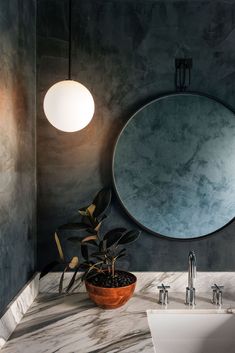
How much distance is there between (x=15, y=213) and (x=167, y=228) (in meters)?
0.75

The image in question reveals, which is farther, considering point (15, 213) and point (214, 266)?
point (214, 266)

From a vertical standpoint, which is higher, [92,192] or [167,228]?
[92,192]

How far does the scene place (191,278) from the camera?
65.6 inches

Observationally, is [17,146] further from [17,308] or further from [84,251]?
[17,308]

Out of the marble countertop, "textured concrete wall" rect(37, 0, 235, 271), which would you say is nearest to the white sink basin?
the marble countertop

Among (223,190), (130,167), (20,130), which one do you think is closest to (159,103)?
(130,167)

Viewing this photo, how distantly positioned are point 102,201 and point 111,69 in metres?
0.67

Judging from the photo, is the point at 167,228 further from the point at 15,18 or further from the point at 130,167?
the point at 15,18

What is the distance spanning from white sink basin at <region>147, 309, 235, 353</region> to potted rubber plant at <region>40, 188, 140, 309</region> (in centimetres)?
19

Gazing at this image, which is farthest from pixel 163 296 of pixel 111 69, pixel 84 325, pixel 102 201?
pixel 111 69

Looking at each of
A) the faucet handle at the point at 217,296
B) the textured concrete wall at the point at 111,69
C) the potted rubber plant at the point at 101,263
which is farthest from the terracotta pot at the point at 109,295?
the faucet handle at the point at 217,296

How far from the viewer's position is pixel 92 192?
69.0 inches

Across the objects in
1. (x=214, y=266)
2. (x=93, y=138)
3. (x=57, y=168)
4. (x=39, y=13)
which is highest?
(x=39, y=13)

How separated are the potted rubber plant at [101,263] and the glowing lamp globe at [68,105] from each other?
353mm
